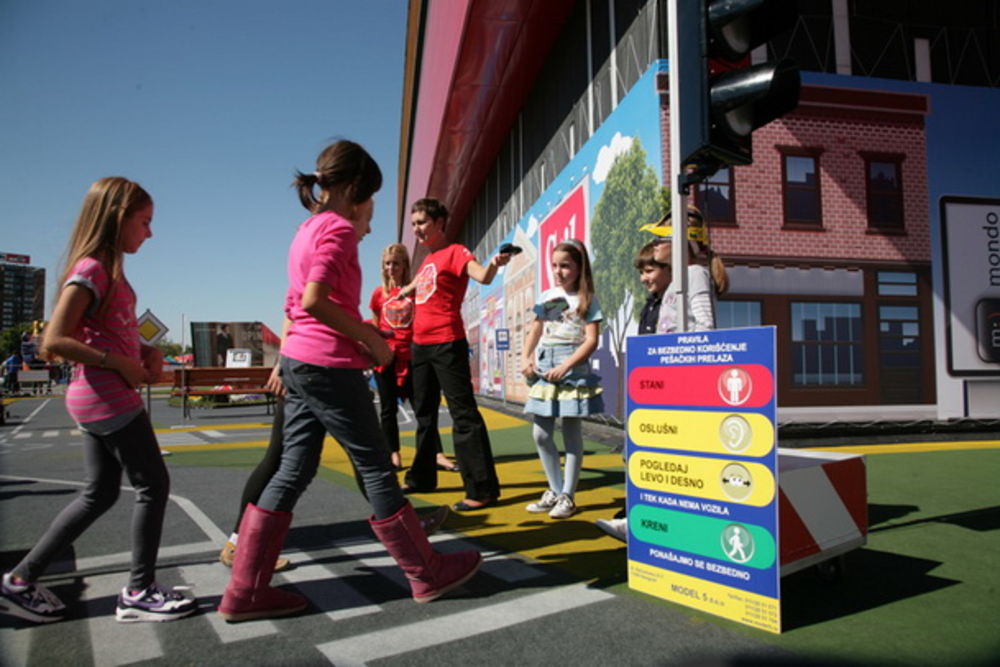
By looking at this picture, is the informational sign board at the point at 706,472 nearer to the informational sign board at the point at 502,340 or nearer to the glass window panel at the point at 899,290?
the glass window panel at the point at 899,290

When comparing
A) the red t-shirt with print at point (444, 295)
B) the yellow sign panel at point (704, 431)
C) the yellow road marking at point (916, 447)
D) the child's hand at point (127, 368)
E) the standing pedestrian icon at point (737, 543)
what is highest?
the red t-shirt with print at point (444, 295)

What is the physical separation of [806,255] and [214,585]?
1109 centimetres

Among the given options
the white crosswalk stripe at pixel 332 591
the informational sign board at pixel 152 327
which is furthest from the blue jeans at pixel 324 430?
the informational sign board at pixel 152 327

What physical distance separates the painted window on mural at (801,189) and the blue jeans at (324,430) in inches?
416

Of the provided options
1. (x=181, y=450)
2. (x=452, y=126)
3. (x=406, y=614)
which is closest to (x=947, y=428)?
(x=406, y=614)

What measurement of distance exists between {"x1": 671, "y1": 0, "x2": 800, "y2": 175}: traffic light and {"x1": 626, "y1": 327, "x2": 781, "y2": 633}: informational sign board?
87 centimetres

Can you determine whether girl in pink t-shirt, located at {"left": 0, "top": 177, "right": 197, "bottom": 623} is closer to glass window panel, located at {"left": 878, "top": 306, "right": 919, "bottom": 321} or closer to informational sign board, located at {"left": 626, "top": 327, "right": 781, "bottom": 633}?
informational sign board, located at {"left": 626, "top": 327, "right": 781, "bottom": 633}

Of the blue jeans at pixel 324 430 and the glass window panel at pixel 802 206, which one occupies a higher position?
the glass window panel at pixel 802 206

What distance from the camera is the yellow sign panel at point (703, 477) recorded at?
231cm

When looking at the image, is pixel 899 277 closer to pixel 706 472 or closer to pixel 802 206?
pixel 802 206

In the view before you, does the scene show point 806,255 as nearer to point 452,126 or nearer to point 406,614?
point 406,614

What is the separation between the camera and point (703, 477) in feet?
8.23

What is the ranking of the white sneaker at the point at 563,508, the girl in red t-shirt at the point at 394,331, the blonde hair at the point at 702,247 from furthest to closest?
the girl in red t-shirt at the point at 394,331 → the white sneaker at the point at 563,508 → the blonde hair at the point at 702,247

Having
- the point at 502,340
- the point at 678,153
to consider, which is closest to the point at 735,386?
the point at 678,153
